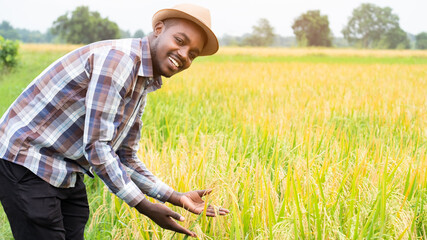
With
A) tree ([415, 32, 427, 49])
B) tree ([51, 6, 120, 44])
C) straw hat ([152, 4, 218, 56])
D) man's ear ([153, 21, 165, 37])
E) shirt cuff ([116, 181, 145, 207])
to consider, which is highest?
tree ([51, 6, 120, 44])

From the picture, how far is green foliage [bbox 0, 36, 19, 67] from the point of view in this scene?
1057cm

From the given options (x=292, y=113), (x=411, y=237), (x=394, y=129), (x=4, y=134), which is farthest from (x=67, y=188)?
(x=394, y=129)

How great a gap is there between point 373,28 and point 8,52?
7535 centimetres

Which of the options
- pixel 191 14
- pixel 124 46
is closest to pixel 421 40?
pixel 191 14

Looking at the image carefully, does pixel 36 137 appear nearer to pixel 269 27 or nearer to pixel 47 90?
pixel 47 90

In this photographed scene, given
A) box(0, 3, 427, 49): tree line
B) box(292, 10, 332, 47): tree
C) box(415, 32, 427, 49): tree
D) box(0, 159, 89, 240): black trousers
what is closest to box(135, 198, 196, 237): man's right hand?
box(0, 159, 89, 240): black trousers

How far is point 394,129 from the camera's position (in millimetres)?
3924

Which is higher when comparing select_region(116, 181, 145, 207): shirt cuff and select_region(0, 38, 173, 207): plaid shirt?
select_region(0, 38, 173, 207): plaid shirt

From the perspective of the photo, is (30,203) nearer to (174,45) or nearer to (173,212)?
(173,212)

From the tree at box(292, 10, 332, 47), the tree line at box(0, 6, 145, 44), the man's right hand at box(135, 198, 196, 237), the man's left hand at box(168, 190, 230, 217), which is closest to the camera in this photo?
the man's right hand at box(135, 198, 196, 237)

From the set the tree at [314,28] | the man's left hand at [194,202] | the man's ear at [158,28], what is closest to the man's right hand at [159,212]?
the man's left hand at [194,202]

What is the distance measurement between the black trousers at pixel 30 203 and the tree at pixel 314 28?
6913cm

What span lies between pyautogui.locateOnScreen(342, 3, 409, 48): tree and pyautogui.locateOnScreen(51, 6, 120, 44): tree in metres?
41.0

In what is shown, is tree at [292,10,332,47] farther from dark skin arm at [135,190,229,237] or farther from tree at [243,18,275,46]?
dark skin arm at [135,190,229,237]
